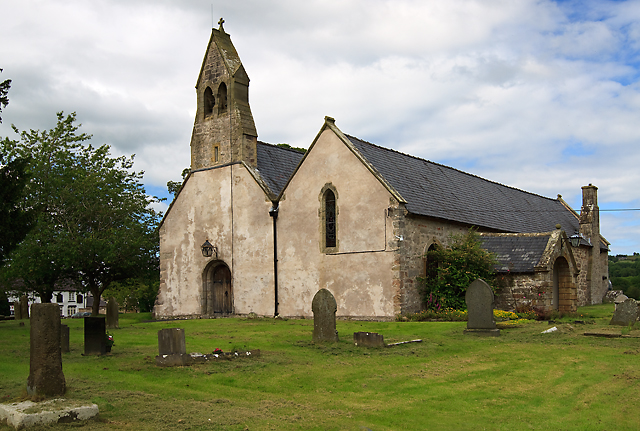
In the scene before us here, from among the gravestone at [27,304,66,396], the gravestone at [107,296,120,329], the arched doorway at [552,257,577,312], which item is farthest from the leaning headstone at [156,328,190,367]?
Result: the arched doorway at [552,257,577,312]

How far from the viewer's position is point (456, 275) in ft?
78.8

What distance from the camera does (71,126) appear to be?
35406mm

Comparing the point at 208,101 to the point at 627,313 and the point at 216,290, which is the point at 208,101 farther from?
the point at 627,313

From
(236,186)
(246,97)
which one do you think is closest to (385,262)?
(236,186)

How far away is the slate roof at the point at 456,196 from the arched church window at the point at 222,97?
749cm

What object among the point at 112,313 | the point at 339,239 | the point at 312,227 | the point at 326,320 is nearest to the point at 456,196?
the point at 339,239

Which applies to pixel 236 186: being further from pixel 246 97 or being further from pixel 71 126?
pixel 71 126

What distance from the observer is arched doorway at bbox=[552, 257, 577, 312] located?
85.5 feet

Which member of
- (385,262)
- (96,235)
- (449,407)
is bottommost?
(449,407)

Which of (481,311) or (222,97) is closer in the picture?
(481,311)

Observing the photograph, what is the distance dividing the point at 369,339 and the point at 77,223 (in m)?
23.5

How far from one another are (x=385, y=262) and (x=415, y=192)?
4.56 metres

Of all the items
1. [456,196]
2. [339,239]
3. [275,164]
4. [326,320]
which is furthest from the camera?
[456,196]

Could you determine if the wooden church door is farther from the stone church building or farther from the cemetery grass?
the cemetery grass
